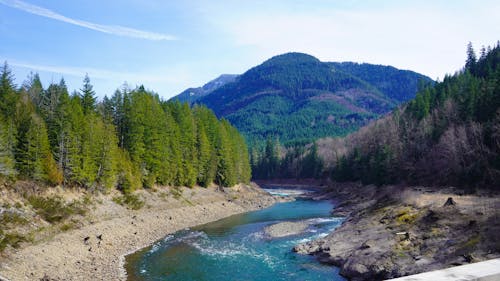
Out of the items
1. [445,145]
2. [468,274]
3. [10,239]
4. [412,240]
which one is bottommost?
[412,240]

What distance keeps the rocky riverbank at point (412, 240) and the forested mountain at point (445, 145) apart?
53.0 feet

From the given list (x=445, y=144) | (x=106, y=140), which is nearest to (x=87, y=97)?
(x=106, y=140)

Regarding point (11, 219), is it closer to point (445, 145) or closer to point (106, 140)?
point (106, 140)

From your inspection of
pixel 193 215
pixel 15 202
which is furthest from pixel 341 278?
pixel 193 215

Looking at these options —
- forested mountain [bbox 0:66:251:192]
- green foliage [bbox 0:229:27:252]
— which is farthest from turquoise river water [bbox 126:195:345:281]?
forested mountain [bbox 0:66:251:192]

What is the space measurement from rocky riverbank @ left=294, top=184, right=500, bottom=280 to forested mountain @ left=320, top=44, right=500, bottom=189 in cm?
1614

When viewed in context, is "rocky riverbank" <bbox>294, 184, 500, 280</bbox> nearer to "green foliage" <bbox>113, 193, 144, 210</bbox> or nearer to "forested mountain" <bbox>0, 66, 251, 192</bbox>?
"green foliage" <bbox>113, 193, 144, 210</bbox>

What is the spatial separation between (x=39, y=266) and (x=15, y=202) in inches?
463

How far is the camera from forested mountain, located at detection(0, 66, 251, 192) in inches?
1988

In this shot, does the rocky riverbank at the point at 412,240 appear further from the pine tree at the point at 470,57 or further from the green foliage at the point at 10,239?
the pine tree at the point at 470,57

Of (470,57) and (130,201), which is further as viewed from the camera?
(470,57)

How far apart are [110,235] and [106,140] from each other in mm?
19143

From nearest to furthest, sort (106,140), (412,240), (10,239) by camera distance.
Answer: (10,239), (412,240), (106,140)

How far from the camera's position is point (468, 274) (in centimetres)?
476
